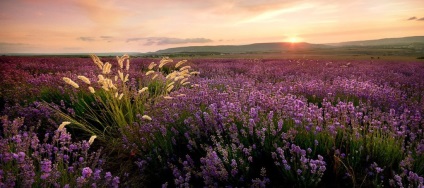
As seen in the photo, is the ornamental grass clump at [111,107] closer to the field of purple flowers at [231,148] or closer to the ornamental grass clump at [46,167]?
the field of purple flowers at [231,148]

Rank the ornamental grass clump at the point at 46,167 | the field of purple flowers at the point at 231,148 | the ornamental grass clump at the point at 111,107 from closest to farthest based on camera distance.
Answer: the ornamental grass clump at the point at 46,167 < the field of purple flowers at the point at 231,148 < the ornamental grass clump at the point at 111,107

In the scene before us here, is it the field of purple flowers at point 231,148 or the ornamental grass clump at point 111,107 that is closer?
the field of purple flowers at point 231,148

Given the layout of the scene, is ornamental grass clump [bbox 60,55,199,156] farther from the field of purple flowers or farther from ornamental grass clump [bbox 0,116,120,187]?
ornamental grass clump [bbox 0,116,120,187]

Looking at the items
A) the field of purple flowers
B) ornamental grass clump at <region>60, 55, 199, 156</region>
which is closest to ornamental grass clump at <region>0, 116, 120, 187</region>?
the field of purple flowers

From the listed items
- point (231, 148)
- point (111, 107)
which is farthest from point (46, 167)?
point (111, 107)

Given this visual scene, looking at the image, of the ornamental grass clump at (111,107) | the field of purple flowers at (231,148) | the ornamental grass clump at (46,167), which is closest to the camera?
the ornamental grass clump at (46,167)

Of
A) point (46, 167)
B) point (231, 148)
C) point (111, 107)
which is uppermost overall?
point (46, 167)

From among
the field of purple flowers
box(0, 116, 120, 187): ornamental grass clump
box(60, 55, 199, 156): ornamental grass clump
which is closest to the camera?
box(0, 116, 120, 187): ornamental grass clump

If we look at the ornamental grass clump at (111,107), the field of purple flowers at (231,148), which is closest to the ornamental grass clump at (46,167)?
the field of purple flowers at (231,148)

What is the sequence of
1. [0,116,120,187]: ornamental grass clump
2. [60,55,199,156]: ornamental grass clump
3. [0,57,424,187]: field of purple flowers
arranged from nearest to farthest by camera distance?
[0,116,120,187]: ornamental grass clump < [0,57,424,187]: field of purple flowers < [60,55,199,156]: ornamental grass clump

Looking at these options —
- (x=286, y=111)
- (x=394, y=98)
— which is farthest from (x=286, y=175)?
(x=394, y=98)

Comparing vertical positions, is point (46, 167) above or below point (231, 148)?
above

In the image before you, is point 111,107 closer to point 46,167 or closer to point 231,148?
point 231,148

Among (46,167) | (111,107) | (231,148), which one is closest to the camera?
(46,167)
